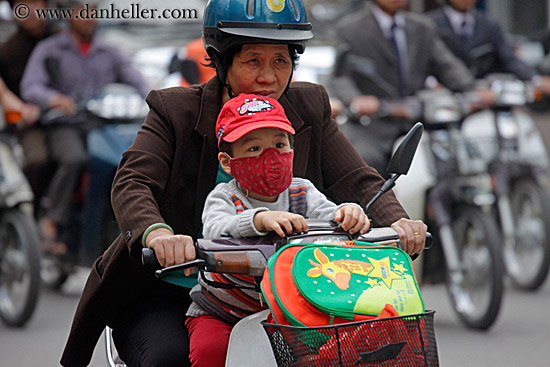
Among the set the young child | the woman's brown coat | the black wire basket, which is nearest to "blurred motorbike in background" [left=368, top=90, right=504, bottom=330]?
the woman's brown coat

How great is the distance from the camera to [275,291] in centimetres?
241

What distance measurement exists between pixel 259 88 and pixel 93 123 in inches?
194

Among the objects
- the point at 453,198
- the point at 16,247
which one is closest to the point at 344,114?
the point at 453,198

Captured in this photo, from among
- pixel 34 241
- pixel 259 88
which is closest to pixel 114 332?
pixel 259 88

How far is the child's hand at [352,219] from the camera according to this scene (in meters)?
2.74

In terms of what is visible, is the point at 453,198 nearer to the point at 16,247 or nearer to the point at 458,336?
the point at 458,336

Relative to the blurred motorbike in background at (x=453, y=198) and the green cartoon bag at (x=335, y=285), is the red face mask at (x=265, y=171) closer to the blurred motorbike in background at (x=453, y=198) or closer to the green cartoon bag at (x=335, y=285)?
the green cartoon bag at (x=335, y=285)

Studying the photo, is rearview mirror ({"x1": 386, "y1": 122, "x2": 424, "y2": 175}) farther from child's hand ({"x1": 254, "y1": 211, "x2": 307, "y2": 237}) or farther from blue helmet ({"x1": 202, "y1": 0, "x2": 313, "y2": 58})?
blue helmet ({"x1": 202, "y1": 0, "x2": 313, "y2": 58})

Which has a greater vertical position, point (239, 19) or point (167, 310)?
point (239, 19)

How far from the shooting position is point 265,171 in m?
2.85

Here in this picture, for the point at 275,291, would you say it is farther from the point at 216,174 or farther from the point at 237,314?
the point at 216,174

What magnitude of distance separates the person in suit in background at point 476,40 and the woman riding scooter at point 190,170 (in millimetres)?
5256

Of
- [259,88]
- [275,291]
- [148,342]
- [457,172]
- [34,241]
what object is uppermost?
[259,88]

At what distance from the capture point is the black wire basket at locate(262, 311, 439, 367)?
2293mm
